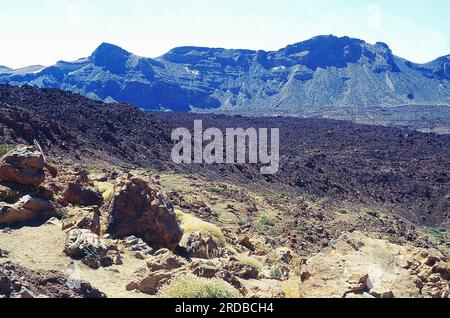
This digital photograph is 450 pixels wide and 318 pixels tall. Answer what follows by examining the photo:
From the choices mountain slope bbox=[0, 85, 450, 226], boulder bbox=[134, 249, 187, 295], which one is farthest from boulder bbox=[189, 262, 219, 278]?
mountain slope bbox=[0, 85, 450, 226]

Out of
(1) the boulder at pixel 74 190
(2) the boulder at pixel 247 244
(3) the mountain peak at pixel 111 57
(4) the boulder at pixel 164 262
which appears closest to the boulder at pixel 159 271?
(4) the boulder at pixel 164 262

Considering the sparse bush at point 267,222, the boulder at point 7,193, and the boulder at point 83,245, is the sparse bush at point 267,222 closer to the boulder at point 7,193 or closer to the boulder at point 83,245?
the boulder at point 7,193

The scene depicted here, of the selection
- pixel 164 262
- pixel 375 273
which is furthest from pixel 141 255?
pixel 375 273

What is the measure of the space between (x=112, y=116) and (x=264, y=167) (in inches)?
591

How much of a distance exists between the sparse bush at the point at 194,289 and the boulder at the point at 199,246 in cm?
290

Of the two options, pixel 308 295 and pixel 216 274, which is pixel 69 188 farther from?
pixel 308 295

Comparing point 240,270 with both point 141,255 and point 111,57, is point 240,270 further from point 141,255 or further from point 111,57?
point 111,57

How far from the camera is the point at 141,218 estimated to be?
10.9m

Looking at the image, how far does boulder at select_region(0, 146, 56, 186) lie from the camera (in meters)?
10.9

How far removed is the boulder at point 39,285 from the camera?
665 cm

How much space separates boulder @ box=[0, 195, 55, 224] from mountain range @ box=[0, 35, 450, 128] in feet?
401

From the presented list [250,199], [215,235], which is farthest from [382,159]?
[215,235]

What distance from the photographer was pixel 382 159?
5141 centimetres

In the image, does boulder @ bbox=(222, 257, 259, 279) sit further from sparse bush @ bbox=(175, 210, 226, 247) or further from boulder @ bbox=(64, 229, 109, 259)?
sparse bush @ bbox=(175, 210, 226, 247)
